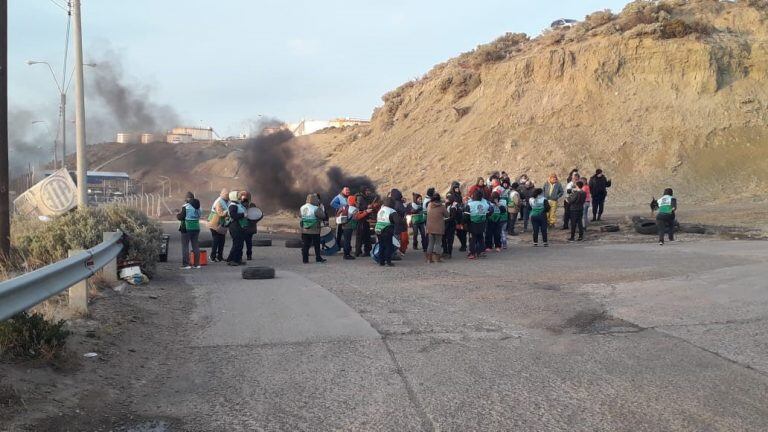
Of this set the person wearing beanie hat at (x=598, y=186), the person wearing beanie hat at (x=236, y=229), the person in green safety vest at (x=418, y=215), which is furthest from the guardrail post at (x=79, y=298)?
the person wearing beanie hat at (x=598, y=186)

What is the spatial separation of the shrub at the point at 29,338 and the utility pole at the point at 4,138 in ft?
21.6

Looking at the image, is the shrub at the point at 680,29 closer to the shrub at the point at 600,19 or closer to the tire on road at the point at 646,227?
the shrub at the point at 600,19

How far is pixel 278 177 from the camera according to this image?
3919 cm

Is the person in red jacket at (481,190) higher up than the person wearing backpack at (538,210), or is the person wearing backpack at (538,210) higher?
the person in red jacket at (481,190)

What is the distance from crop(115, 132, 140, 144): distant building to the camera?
38.2m

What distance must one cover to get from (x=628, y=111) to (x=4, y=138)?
112 feet

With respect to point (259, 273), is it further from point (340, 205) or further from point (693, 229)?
point (693, 229)

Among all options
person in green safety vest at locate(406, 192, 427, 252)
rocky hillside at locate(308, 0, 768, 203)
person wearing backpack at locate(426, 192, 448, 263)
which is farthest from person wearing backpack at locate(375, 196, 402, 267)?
rocky hillside at locate(308, 0, 768, 203)

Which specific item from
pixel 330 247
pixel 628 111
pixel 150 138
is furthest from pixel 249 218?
pixel 628 111

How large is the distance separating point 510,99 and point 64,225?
Answer: 35.7 m

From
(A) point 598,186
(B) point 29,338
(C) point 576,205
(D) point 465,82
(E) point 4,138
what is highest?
(D) point 465,82

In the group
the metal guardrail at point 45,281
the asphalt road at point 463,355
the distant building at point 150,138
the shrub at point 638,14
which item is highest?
the shrub at point 638,14

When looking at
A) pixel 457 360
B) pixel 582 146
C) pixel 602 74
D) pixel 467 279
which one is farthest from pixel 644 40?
pixel 457 360

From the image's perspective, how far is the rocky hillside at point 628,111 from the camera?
3500 cm
